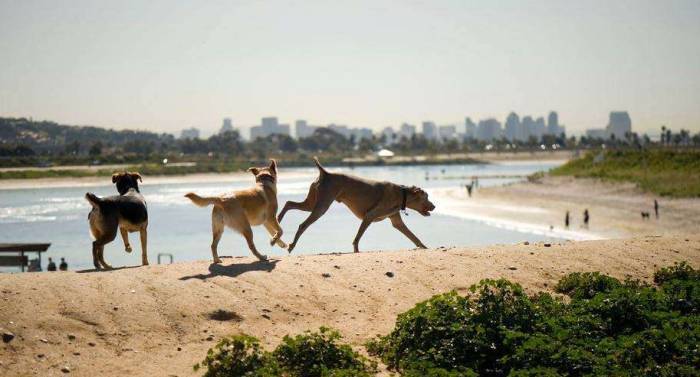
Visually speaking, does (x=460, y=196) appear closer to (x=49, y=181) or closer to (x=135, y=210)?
(x=49, y=181)

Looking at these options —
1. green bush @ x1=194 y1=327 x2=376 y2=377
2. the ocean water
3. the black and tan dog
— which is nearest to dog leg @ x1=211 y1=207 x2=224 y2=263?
the black and tan dog

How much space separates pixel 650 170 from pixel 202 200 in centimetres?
6168

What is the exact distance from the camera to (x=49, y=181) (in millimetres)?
84750

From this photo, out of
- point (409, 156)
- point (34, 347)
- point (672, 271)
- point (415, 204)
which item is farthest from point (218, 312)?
point (409, 156)

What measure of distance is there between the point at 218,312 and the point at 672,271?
791 centimetres

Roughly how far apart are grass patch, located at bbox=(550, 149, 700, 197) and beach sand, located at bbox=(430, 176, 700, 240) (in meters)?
1.38

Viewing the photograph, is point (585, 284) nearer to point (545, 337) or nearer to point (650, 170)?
point (545, 337)

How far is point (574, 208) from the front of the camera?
50469mm

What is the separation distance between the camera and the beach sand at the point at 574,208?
38.6m

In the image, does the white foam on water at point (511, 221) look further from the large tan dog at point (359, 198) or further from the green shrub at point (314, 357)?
the green shrub at point (314, 357)

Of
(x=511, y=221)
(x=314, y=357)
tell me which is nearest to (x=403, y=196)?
(x=314, y=357)

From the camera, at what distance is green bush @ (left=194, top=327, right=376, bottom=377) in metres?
7.57

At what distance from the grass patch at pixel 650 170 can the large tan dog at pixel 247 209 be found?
139ft

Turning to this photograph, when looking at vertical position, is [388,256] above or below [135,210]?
below
